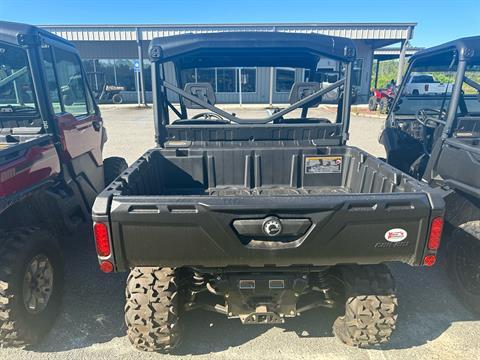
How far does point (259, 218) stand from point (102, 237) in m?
0.92

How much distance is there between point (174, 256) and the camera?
7.02 ft

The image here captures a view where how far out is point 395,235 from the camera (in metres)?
2.12

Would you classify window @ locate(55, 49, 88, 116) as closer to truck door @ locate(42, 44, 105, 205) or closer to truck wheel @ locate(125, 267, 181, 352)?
truck door @ locate(42, 44, 105, 205)

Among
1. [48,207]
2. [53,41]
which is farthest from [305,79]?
[48,207]

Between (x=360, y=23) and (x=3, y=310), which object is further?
(x=360, y=23)

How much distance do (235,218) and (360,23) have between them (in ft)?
71.6

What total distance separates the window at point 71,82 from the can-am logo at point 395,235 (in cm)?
344

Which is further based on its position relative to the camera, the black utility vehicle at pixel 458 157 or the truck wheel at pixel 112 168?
the truck wheel at pixel 112 168

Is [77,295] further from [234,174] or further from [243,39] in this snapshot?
[243,39]

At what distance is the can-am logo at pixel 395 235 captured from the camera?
211 cm

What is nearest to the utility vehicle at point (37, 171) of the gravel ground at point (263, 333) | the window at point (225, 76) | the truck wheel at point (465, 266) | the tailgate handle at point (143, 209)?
the gravel ground at point (263, 333)

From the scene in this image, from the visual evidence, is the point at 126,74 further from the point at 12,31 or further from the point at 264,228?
the point at 264,228

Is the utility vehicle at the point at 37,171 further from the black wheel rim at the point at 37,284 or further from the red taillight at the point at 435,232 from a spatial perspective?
the red taillight at the point at 435,232

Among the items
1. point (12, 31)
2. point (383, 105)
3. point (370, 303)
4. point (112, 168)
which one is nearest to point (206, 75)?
point (12, 31)
